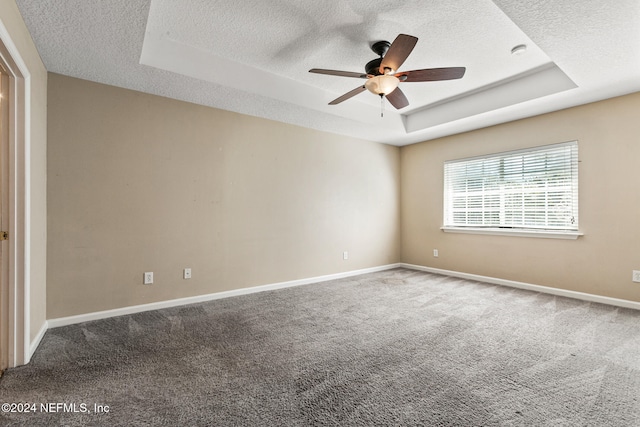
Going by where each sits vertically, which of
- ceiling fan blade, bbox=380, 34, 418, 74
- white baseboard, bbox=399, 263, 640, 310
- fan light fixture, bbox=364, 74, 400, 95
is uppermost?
ceiling fan blade, bbox=380, 34, 418, 74

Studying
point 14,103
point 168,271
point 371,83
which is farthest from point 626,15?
point 168,271

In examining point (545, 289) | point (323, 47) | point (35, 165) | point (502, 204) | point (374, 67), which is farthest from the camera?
point (502, 204)

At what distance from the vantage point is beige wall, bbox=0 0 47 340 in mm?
1934

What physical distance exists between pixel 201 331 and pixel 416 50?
3.24 meters

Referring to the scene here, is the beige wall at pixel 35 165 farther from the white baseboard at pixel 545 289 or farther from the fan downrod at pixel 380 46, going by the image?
the white baseboard at pixel 545 289

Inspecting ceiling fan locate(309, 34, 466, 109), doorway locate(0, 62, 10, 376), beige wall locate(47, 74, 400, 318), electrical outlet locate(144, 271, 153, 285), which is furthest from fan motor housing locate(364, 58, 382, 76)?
electrical outlet locate(144, 271, 153, 285)

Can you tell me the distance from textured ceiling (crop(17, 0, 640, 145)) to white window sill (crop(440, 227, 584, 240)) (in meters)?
1.55

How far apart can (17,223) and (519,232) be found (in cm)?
521

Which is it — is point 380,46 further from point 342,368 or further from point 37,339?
point 37,339

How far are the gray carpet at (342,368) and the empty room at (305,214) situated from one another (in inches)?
0.7

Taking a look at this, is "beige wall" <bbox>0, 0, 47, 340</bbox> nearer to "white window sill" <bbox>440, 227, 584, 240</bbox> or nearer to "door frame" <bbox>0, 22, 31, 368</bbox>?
"door frame" <bbox>0, 22, 31, 368</bbox>

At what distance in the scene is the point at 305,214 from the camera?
4.27 m

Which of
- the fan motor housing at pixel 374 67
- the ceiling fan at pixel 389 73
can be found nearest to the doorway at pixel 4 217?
the ceiling fan at pixel 389 73

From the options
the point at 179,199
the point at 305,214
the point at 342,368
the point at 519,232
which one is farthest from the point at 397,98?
the point at 519,232
